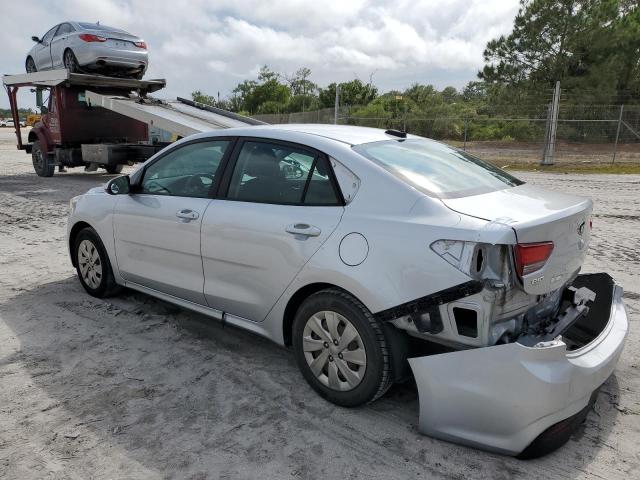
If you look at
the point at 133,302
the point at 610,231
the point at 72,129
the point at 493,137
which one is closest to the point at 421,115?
the point at 493,137

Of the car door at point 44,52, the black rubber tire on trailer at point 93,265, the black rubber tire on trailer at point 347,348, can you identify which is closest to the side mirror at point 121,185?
the black rubber tire on trailer at point 93,265

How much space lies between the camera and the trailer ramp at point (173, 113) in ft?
33.2

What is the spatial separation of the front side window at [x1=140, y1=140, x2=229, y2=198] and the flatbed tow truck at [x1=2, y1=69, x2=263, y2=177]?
23.1 feet

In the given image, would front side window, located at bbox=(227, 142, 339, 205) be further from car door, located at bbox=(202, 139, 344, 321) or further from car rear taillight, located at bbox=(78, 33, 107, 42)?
car rear taillight, located at bbox=(78, 33, 107, 42)

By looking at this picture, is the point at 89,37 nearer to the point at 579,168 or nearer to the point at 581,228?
the point at 581,228

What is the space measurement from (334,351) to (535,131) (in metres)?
24.7

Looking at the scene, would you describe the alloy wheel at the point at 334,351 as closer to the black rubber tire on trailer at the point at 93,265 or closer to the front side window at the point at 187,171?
the front side window at the point at 187,171

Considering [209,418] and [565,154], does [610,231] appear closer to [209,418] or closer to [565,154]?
[209,418]

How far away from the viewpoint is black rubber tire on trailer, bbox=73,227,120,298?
4746 mm

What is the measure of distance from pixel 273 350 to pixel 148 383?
928 mm

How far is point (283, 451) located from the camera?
277 cm

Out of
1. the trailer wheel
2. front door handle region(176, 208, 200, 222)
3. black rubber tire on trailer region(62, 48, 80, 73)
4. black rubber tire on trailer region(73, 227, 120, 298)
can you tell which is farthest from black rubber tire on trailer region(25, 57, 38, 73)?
front door handle region(176, 208, 200, 222)

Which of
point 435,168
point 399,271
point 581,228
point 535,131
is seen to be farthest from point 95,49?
point 535,131

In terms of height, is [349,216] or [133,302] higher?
[349,216]
